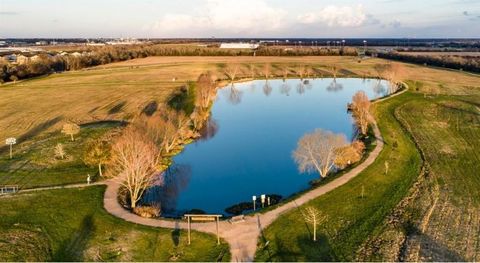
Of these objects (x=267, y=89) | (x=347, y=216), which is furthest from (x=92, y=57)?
(x=347, y=216)

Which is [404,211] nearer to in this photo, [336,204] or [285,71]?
[336,204]

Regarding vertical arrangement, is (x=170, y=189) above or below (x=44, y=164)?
below

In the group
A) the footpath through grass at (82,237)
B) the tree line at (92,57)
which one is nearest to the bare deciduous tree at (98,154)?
the footpath through grass at (82,237)

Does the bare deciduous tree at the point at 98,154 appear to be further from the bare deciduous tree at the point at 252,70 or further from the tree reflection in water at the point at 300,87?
the bare deciduous tree at the point at 252,70

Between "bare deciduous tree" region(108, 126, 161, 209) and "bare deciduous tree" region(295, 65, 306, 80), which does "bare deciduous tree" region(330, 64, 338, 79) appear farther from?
"bare deciduous tree" region(108, 126, 161, 209)

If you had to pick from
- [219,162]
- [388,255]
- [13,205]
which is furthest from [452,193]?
[13,205]

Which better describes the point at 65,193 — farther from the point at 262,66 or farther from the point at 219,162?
the point at 262,66
